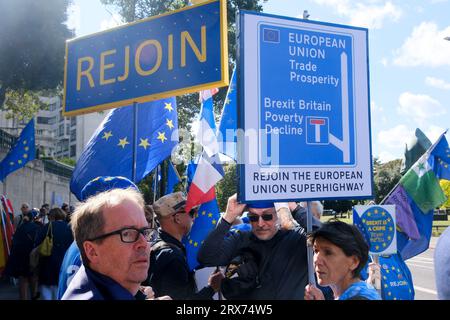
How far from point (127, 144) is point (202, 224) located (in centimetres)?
113

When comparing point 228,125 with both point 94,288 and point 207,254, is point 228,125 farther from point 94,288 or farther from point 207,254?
point 94,288

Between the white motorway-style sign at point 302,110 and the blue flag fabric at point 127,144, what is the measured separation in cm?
221

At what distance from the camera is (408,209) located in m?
5.33

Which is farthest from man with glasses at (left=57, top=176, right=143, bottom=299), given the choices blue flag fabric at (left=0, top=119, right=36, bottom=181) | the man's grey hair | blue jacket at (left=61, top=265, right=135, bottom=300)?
blue flag fabric at (left=0, top=119, right=36, bottom=181)

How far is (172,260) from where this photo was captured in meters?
3.07

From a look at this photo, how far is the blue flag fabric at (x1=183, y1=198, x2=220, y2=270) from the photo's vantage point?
15.9 feet

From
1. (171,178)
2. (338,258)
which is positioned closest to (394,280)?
(338,258)

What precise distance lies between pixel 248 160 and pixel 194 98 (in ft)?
44.8

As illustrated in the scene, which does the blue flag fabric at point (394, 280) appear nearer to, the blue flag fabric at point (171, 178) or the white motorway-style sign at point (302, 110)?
the white motorway-style sign at point (302, 110)

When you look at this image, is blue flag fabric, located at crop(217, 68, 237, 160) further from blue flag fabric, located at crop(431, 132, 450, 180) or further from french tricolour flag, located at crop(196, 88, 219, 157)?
blue flag fabric, located at crop(431, 132, 450, 180)

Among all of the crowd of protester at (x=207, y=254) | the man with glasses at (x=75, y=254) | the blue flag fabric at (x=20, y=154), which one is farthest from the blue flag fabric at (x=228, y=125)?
the blue flag fabric at (x=20, y=154)

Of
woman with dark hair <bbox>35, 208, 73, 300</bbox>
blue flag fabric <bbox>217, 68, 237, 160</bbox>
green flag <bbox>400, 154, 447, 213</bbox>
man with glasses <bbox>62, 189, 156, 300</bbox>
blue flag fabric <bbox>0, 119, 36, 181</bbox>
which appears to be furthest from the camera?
blue flag fabric <bbox>0, 119, 36, 181</bbox>

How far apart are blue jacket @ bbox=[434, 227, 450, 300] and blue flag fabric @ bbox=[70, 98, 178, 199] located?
10.1ft
